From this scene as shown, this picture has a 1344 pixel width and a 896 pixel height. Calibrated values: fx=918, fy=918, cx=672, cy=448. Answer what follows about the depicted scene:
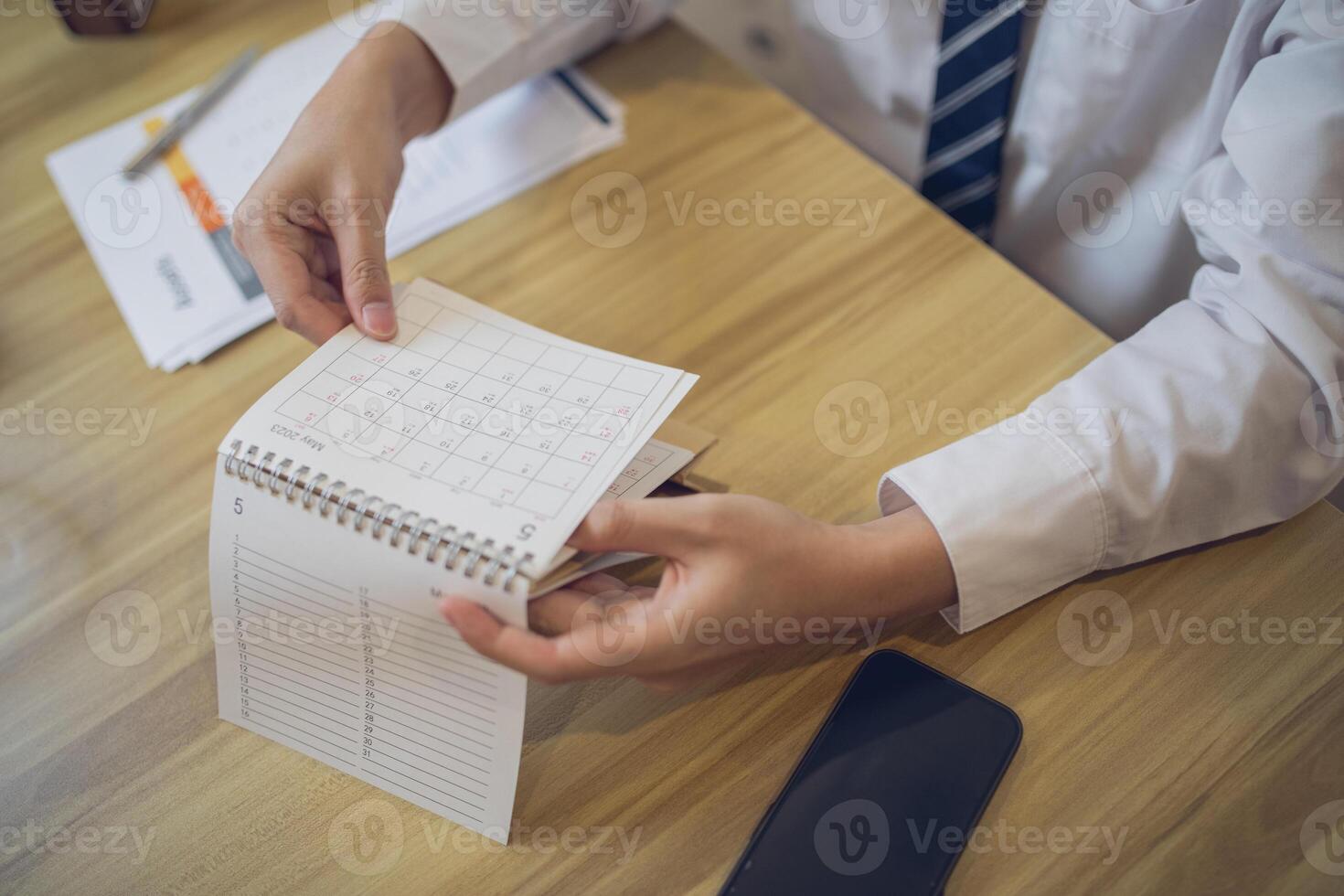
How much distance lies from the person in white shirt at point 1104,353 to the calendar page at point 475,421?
31 millimetres

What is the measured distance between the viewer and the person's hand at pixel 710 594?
54 cm

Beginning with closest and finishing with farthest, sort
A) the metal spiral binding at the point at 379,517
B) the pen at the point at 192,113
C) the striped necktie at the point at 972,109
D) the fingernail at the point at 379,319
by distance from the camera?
the metal spiral binding at the point at 379,517, the fingernail at the point at 379,319, the striped necktie at the point at 972,109, the pen at the point at 192,113

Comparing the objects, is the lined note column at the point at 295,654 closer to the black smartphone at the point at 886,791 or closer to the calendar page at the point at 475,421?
the calendar page at the point at 475,421

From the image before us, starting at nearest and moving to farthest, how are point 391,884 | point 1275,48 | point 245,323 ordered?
A: 1. point 391,884
2. point 1275,48
3. point 245,323

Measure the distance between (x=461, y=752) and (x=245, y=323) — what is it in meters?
0.46

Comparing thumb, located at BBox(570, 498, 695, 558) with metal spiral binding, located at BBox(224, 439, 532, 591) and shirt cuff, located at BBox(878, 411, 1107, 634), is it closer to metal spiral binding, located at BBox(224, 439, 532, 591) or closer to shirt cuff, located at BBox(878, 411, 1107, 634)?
metal spiral binding, located at BBox(224, 439, 532, 591)

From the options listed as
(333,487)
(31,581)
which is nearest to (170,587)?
(31,581)

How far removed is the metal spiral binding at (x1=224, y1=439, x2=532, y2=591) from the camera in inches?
21.1

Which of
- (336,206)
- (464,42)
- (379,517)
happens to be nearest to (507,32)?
(464,42)

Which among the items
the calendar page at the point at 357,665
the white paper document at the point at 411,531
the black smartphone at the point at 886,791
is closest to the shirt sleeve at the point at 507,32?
the white paper document at the point at 411,531

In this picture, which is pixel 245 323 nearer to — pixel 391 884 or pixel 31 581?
pixel 31 581

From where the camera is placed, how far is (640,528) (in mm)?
549

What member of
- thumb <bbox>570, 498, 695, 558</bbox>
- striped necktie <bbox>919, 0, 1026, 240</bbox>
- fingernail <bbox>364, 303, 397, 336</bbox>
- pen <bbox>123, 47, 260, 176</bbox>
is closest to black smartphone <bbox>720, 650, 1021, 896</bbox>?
thumb <bbox>570, 498, 695, 558</bbox>

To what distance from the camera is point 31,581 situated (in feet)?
2.32
